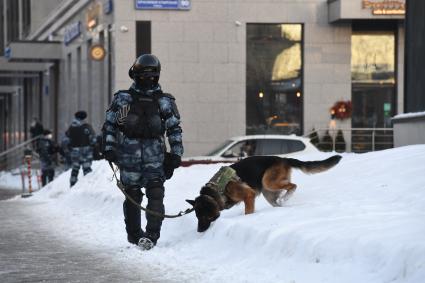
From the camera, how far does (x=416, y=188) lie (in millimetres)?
9438

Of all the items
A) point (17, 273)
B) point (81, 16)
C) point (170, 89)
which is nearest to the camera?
point (17, 273)

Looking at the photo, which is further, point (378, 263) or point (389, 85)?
point (389, 85)

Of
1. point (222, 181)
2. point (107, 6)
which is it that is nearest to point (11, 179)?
point (107, 6)

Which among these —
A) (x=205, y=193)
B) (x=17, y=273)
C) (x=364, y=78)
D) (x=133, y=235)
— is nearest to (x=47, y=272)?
(x=17, y=273)

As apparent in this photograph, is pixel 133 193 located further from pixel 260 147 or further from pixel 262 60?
pixel 262 60

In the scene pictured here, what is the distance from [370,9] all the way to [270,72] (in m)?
3.90

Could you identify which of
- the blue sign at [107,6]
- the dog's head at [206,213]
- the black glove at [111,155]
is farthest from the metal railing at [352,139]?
the black glove at [111,155]

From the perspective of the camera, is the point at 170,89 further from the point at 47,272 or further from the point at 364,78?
the point at 47,272

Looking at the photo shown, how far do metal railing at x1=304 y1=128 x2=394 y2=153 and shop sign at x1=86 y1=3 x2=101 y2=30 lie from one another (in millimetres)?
9405

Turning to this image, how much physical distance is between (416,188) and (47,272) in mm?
4121

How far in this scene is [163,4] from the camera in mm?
28266

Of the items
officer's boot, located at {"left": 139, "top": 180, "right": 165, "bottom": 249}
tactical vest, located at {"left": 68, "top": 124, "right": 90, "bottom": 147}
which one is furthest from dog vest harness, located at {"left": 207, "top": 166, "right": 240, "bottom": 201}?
tactical vest, located at {"left": 68, "top": 124, "right": 90, "bottom": 147}

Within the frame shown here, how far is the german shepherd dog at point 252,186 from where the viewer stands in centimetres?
943

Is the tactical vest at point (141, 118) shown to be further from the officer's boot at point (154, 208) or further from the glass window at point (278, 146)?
the glass window at point (278, 146)
